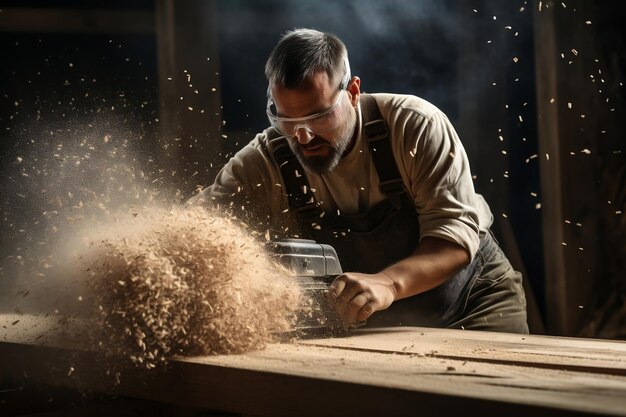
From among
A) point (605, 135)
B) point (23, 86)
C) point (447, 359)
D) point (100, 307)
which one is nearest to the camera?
point (447, 359)

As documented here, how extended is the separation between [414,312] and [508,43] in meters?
2.63

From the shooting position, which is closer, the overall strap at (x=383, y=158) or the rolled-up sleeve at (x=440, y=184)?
the rolled-up sleeve at (x=440, y=184)

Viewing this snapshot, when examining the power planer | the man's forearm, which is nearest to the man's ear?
the man's forearm

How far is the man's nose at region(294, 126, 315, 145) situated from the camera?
298 cm

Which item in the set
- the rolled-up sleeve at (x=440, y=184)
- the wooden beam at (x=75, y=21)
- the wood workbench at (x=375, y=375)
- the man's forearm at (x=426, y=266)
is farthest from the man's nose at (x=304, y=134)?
the wooden beam at (x=75, y=21)

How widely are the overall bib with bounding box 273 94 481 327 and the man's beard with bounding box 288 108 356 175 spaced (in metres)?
0.07

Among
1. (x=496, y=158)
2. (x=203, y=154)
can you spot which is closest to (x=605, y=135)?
(x=496, y=158)

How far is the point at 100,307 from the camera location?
6.81 feet

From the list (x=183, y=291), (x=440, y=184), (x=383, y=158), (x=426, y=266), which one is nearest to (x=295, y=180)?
(x=383, y=158)

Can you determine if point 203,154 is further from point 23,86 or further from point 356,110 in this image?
point 356,110

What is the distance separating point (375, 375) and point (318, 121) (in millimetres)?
1514

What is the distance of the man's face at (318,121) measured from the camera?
9.62ft

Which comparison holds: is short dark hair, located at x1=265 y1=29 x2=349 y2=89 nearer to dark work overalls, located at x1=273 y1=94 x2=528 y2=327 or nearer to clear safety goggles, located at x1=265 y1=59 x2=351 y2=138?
clear safety goggles, located at x1=265 y1=59 x2=351 y2=138

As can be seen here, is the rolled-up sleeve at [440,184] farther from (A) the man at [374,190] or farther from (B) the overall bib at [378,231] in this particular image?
(B) the overall bib at [378,231]
